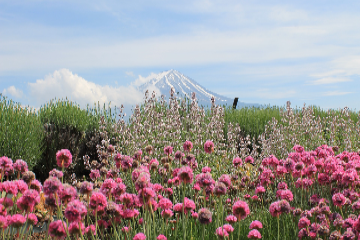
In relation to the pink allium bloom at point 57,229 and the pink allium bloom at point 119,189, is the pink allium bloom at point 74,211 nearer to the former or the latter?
the pink allium bloom at point 57,229

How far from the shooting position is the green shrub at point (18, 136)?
6.50 metres

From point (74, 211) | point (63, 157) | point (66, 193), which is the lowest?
point (74, 211)

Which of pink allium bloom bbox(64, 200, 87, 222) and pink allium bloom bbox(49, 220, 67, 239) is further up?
pink allium bloom bbox(64, 200, 87, 222)

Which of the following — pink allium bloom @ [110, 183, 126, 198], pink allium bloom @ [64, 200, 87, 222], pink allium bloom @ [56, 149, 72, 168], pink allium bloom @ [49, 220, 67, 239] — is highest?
pink allium bloom @ [56, 149, 72, 168]

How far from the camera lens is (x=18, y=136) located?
6.64m

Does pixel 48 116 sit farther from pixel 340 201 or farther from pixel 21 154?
pixel 340 201

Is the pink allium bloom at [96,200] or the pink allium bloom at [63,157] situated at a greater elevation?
the pink allium bloom at [63,157]

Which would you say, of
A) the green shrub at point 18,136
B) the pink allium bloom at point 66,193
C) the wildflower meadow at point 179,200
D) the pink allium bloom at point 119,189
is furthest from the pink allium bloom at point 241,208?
the green shrub at point 18,136

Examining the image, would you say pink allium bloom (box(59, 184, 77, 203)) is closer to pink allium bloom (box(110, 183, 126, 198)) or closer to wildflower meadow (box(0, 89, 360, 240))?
wildflower meadow (box(0, 89, 360, 240))

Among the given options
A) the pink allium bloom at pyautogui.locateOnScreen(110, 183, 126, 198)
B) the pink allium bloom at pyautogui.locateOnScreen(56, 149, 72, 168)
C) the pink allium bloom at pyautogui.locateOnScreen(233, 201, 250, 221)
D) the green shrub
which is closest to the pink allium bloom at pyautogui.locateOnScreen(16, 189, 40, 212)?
the pink allium bloom at pyautogui.locateOnScreen(56, 149, 72, 168)

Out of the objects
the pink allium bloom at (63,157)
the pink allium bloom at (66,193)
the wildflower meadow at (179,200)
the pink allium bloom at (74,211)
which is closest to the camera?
the pink allium bloom at (74,211)

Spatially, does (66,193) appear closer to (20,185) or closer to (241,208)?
(20,185)

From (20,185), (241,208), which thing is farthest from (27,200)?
(241,208)

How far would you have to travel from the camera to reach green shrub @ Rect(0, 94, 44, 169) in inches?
256
